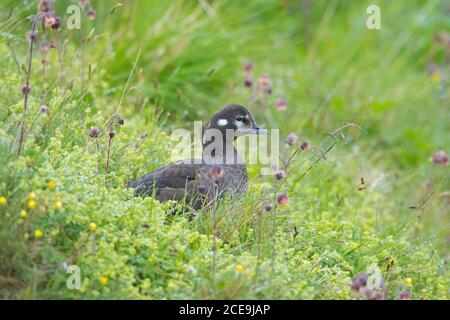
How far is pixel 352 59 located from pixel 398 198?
2.93 metres

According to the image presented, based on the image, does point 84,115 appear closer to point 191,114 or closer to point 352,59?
point 191,114

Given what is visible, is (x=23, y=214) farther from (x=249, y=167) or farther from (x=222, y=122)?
(x=249, y=167)

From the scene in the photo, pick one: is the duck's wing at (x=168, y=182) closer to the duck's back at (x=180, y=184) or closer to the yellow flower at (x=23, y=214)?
the duck's back at (x=180, y=184)

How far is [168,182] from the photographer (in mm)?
5008

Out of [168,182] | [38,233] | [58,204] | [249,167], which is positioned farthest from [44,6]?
[249,167]

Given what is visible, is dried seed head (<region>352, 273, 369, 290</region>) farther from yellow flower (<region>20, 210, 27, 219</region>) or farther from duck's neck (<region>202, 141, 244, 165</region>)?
duck's neck (<region>202, 141, 244, 165</region>)

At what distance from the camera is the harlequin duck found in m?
4.83

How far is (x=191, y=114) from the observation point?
274 inches

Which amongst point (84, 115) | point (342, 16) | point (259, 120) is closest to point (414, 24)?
point (342, 16)

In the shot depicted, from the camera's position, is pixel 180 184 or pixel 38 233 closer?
pixel 38 233

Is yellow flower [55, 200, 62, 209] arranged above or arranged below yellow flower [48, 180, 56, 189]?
below

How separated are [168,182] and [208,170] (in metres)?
0.72

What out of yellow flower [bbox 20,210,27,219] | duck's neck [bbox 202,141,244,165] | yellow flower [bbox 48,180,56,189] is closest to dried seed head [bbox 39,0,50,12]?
yellow flower [bbox 48,180,56,189]
